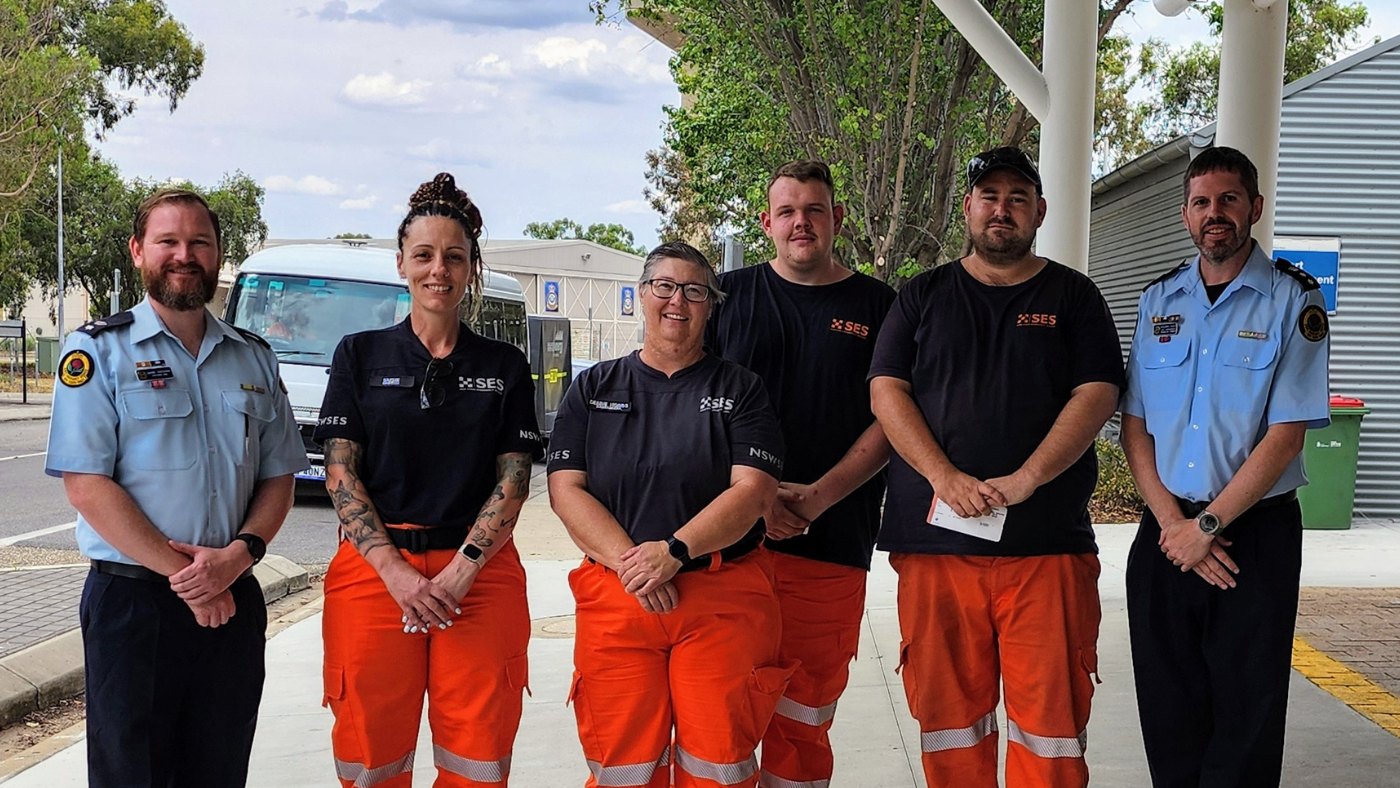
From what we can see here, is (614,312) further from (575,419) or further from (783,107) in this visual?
(575,419)

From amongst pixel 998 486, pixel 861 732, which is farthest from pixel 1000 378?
pixel 861 732

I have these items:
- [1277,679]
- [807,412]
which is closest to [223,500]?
[807,412]

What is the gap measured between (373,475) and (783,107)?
12263 millimetres

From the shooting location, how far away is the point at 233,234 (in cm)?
4703

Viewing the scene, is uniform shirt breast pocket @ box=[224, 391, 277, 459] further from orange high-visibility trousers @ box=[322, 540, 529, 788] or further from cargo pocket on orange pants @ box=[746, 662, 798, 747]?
cargo pocket on orange pants @ box=[746, 662, 798, 747]

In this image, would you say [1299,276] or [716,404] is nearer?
[716,404]

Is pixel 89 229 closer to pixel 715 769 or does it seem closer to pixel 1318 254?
pixel 1318 254

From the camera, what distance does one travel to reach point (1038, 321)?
385 centimetres

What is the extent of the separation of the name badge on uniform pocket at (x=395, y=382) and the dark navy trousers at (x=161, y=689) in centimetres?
70

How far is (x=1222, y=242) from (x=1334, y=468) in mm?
8039

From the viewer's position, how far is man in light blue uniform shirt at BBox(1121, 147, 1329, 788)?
149 inches

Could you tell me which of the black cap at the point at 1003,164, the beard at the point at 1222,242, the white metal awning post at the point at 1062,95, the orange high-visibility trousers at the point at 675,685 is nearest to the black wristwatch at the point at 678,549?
the orange high-visibility trousers at the point at 675,685

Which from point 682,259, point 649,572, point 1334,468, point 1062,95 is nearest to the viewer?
point 649,572

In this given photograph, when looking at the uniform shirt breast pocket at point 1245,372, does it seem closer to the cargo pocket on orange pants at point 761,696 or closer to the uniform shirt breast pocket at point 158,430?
the cargo pocket on orange pants at point 761,696
